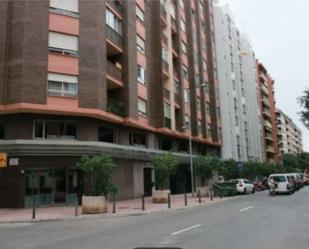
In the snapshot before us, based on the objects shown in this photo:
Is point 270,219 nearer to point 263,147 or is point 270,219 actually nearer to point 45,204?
point 45,204

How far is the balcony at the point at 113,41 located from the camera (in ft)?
104

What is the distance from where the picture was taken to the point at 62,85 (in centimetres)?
2784

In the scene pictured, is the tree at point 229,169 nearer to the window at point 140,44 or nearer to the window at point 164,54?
the window at point 164,54

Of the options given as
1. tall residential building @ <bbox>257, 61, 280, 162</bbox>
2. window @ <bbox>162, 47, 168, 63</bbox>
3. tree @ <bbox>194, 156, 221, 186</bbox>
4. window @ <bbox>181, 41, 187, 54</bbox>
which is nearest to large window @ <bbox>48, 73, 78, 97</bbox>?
window @ <bbox>162, 47, 168, 63</bbox>

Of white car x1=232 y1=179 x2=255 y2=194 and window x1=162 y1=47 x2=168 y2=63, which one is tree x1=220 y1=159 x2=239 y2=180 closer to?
white car x1=232 y1=179 x2=255 y2=194

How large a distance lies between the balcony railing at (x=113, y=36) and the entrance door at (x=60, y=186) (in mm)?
11086

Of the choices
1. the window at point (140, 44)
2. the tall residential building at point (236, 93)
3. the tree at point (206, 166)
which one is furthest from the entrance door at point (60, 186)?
the tall residential building at point (236, 93)

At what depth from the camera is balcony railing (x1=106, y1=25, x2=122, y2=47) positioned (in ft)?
104

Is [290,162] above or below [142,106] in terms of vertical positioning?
below

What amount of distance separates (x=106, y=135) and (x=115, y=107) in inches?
90.2

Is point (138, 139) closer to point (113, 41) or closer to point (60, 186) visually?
point (113, 41)

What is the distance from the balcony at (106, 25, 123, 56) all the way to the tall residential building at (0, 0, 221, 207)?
0.13 ft

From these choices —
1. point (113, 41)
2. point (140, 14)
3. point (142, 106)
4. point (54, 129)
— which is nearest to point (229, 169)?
point (142, 106)

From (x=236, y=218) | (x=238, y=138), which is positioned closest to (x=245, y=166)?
(x=238, y=138)
